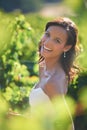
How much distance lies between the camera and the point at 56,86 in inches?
64.5

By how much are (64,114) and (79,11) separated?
24 centimetres

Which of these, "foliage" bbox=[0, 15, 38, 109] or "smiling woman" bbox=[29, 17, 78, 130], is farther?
"foliage" bbox=[0, 15, 38, 109]

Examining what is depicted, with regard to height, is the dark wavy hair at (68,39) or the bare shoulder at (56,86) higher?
the dark wavy hair at (68,39)

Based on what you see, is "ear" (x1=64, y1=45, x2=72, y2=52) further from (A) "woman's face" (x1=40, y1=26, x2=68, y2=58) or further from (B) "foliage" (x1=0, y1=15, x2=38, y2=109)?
(B) "foliage" (x1=0, y1=15, x2=38, y2=109)

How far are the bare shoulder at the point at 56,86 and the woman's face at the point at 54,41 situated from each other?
0.13 metres

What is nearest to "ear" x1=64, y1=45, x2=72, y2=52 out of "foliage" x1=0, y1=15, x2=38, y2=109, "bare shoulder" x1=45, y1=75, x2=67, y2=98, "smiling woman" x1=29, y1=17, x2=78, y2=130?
"smiling woman" x1=29, y1=17, x2=78, y2=130

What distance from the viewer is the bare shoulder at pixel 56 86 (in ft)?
5.03

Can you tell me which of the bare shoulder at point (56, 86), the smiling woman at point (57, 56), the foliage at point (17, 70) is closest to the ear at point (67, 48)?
the smiling woman at point (57, 56)

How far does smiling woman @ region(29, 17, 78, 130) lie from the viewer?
1.52 metres

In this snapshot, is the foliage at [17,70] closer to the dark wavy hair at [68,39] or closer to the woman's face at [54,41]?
the dark wavy hair at [68,39]

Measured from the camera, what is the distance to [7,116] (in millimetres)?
799

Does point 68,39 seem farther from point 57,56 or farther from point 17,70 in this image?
point 17,70

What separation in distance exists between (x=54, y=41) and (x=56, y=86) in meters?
0.26

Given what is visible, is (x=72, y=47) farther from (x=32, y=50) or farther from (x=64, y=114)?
(x=64, y=114)
